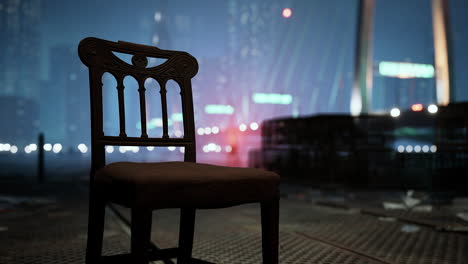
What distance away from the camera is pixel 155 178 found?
1.28 m

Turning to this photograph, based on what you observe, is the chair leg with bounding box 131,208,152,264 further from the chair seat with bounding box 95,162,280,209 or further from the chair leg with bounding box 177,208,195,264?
the chair leg with bounding box 177,208,195,264

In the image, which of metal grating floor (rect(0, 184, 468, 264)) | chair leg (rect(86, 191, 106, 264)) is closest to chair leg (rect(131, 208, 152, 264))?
chair leg (rect(86, 191, 106, 264))

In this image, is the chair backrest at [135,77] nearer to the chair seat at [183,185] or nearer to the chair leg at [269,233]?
the chair seat at [183,185]

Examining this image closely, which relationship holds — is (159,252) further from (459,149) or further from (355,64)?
(355,64)

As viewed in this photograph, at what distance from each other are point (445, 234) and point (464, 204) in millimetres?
2405

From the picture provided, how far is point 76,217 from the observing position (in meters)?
4.16

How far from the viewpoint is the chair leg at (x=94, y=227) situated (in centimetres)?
159

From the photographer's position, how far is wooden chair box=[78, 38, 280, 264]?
127cm

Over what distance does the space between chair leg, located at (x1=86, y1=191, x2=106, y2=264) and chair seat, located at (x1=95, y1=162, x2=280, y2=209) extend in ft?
0.31

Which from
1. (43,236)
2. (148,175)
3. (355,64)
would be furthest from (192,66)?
(355,64)

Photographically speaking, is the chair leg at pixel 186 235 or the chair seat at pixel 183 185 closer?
the chair seat at pixel 183 185

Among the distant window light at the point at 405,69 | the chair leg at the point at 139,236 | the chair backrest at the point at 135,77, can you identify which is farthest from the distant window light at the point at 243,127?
the chair leg at the point at 139,236

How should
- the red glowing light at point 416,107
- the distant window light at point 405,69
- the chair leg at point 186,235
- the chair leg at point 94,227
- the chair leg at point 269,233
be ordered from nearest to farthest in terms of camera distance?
the chair leg at point 269,233
the chair leg at point 94,227
the chair leg at point 186,235
the red glowing light at point 416,107
the distant window light at point 405,69

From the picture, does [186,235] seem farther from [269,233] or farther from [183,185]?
[183,185]
